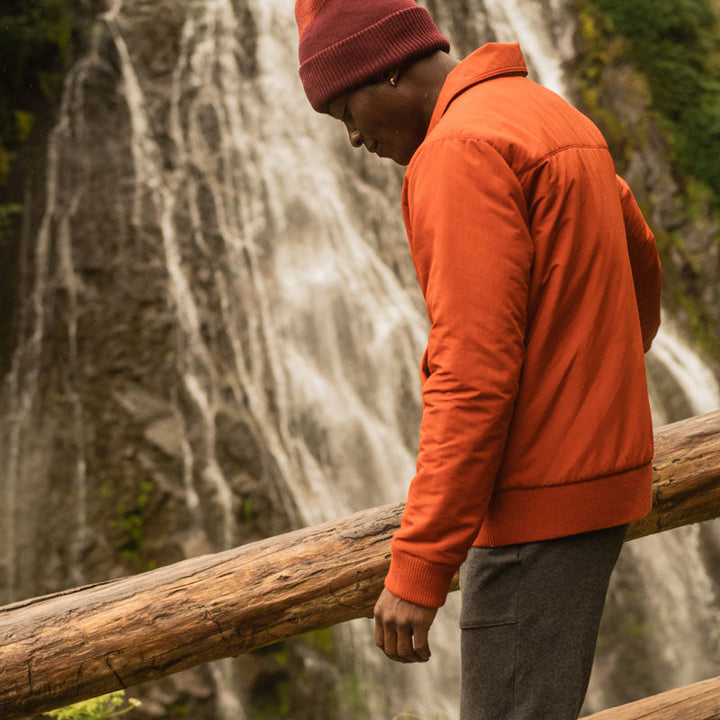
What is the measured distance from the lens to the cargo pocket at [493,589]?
1.53 metres

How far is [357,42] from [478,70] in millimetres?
279

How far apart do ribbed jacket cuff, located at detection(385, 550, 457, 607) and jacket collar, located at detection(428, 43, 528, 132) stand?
795mm

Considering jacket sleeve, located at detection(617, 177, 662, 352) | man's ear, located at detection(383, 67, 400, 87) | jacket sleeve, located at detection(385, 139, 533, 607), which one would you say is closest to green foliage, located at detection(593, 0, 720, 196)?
jacket sleeve, located at detection(617, 177, 662, 352)

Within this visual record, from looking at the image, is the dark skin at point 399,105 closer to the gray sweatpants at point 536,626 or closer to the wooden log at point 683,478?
the gray sweatpants at point 536,626

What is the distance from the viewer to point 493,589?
5.07 feet

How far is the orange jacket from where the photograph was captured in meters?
1.43

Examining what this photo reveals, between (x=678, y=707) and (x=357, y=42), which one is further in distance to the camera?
(x=678, y=707)

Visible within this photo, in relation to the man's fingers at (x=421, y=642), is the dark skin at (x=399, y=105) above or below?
above

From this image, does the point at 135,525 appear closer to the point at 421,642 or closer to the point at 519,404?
the point at 421,642

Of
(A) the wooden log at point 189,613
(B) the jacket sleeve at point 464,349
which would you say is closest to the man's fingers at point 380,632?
(B) the jacket sleeve at point 464,349

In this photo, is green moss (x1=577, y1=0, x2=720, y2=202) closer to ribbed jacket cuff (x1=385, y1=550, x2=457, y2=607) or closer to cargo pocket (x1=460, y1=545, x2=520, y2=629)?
cargo pocket (x1=460, y1=545, x2=520, y2=629)

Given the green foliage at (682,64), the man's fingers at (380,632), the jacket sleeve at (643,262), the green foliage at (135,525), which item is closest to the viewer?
the man's fingers at (380,632)

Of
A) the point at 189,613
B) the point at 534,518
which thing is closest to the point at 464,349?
the point at 534,518

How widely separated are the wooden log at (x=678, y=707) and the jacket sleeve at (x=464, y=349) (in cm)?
124
